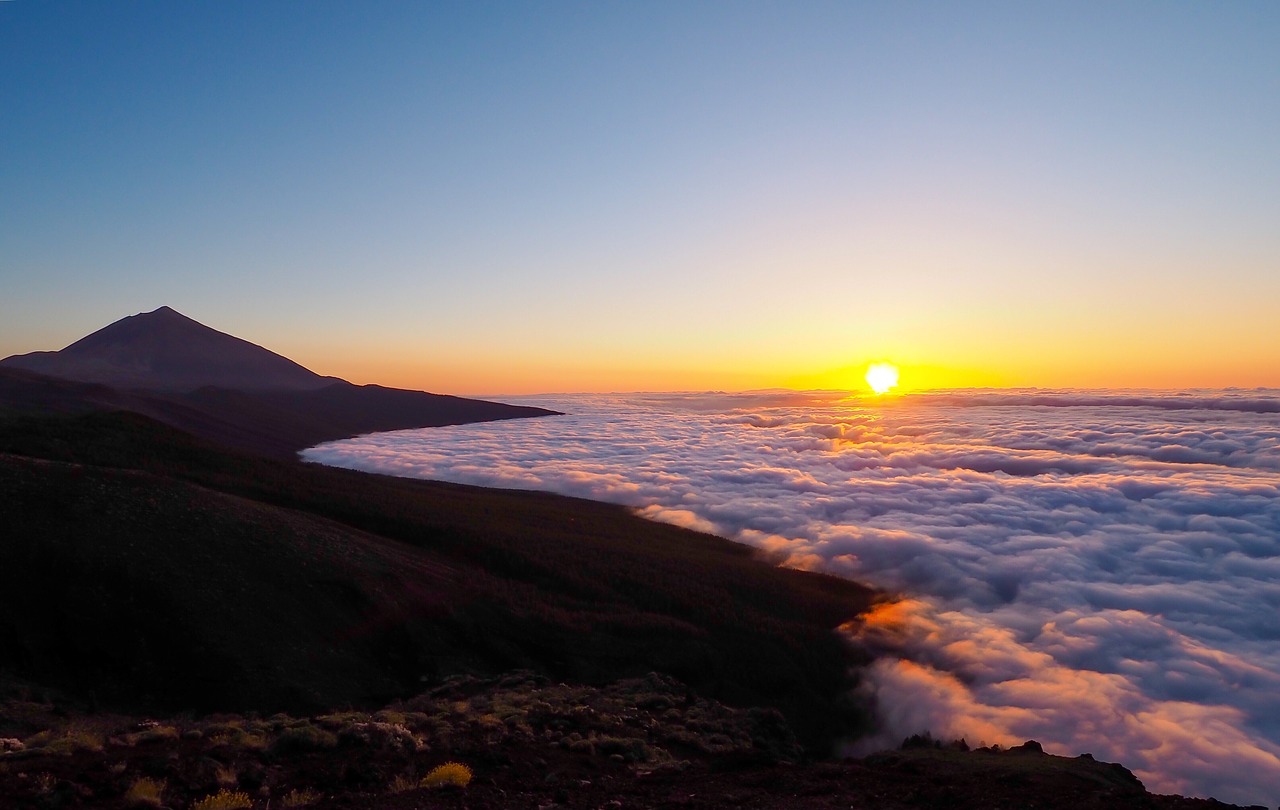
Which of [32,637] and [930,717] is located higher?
[32,637]

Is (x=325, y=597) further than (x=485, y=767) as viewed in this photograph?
Yes

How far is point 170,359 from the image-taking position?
148375mm

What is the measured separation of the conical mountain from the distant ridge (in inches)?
7.4

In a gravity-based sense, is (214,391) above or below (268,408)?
above

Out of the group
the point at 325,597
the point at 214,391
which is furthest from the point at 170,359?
the point at 325,597

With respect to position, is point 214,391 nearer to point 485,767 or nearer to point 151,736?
point 151,736

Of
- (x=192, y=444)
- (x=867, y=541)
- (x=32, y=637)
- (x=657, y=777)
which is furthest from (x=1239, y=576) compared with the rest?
(x=192, y=444)

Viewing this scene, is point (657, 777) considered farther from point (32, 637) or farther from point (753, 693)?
point (32, 637)

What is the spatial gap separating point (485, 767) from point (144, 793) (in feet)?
16.2

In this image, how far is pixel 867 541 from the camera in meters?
49.6

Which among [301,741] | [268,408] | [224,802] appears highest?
[268,408]

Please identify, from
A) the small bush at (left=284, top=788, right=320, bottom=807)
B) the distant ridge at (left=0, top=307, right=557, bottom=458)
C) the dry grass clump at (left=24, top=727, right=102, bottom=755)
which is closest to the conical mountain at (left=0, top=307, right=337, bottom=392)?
the distant ridge at (left=0, top=307, right=557, bottom=458)

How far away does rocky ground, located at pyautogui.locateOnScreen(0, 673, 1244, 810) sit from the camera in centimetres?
947

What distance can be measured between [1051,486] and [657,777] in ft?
208
